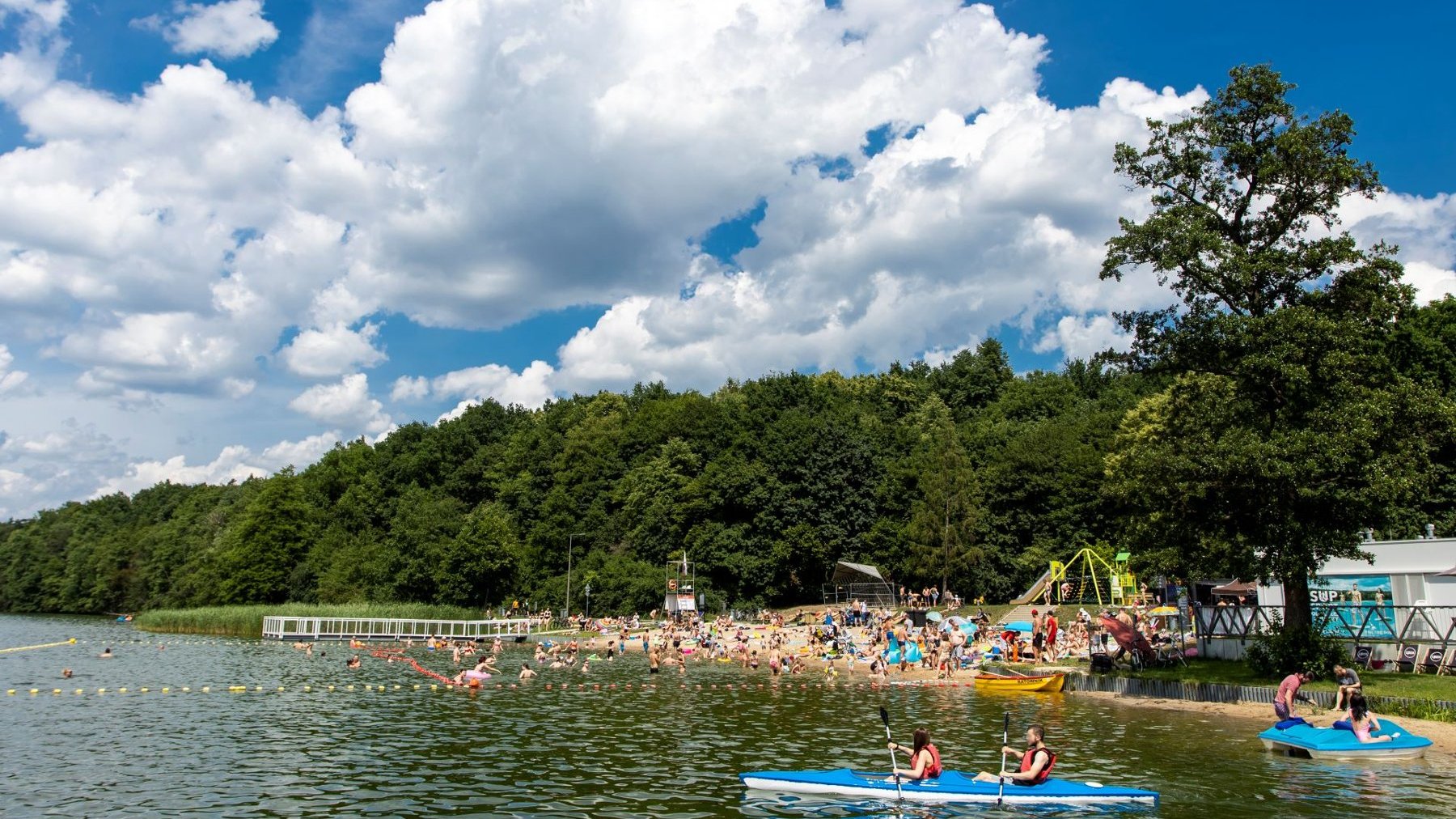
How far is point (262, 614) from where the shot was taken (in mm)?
70000

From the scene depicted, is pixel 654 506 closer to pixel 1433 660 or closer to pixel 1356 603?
pixel 1356 603

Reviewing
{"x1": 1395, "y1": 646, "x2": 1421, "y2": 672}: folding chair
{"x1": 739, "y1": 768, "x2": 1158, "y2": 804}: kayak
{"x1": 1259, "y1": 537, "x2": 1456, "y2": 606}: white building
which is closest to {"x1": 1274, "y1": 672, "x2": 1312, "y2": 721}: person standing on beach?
{"x1": 1395, "y1": 646, "x2": 1421, "y2": 672}: folding chair

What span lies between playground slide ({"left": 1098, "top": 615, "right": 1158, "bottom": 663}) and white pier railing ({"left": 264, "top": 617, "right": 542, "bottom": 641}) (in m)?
43.0

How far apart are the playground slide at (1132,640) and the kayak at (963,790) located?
17.6 metres

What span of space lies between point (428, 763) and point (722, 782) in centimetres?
697

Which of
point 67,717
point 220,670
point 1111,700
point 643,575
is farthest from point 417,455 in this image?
point 1111,700

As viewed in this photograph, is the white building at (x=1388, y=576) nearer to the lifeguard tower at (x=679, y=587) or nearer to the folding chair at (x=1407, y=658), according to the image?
the folding chair at (x=1407, y=658)

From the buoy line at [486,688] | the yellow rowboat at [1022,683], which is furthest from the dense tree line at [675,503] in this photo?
the buoy line at [486,688]

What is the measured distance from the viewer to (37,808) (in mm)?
16328

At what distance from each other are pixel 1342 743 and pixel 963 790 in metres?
10.2

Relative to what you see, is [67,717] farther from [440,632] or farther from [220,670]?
[440,632]

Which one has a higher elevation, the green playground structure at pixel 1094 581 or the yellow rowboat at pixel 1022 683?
the green playground structure at pixel 1094 581

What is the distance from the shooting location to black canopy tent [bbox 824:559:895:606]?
2655 inches

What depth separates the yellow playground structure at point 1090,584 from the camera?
59719 mm
